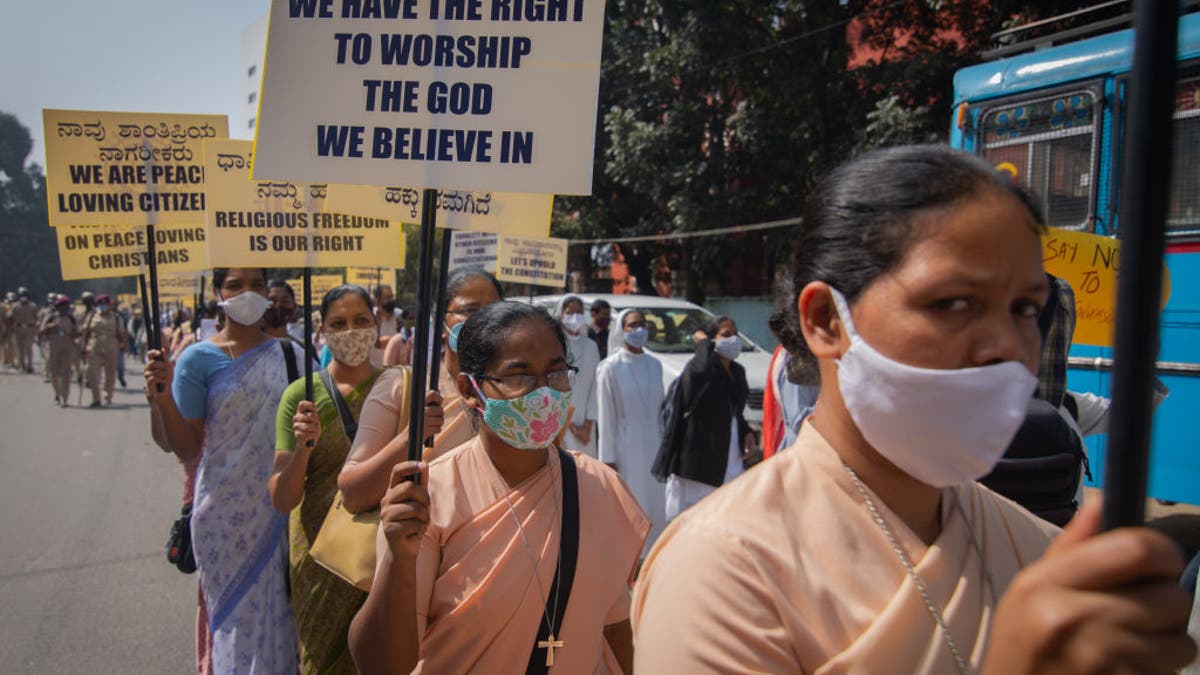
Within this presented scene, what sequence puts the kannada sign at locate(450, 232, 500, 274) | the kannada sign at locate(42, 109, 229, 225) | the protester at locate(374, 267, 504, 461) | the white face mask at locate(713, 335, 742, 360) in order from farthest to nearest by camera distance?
the kannada sign at locate(450, 232, 500, 274), the white face mask at locate(713, 335, 742, 360), the kannada sign at locate(42, 109, 229, 225), the protester at locate(374, 267, 504, 461)

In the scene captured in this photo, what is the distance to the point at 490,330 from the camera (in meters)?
2.66

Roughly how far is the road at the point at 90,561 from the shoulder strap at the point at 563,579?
135 inches

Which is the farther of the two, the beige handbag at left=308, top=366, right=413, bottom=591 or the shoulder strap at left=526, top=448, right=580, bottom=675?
the beige handbag at left=308, top=366, right=413, bottom=591

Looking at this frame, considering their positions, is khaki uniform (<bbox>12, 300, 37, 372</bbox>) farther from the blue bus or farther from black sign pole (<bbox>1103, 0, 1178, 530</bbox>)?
black sign pole (<bbox>1103, 0, 1178, 530</bbox>)

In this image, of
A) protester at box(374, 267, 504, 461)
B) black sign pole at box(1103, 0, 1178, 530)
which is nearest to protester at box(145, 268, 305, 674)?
protester at box(374, 267, 504, 461)

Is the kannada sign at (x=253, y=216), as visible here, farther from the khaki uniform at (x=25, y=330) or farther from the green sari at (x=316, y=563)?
the khaki uniform at (x=25, y=330)

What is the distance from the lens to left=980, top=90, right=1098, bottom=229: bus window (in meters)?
6.37

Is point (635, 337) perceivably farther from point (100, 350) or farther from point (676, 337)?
point (100, 350)

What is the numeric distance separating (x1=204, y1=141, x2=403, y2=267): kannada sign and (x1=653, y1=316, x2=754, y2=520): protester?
3.39 metres

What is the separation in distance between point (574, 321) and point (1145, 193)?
8.86 meters

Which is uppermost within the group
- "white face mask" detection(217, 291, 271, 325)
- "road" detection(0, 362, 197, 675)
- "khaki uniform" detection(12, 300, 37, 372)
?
"white face mask" detection(217, 291, 271, 325)

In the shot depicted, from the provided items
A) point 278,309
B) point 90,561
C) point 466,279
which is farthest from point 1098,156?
point 90,561

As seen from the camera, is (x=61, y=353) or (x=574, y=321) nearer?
(x=574, y=321)

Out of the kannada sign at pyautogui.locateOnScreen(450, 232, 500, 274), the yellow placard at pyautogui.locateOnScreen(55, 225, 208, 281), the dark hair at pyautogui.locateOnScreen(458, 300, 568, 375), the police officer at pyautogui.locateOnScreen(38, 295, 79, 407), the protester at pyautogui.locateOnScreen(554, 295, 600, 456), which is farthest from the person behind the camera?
the police officer at pyautogui.locateOnScreen(38, 295, 79, 407)
